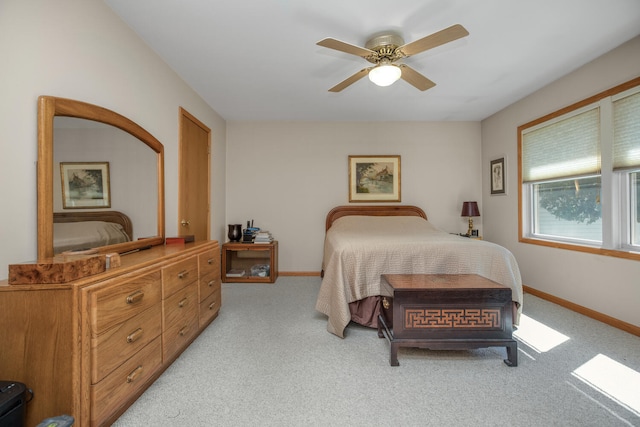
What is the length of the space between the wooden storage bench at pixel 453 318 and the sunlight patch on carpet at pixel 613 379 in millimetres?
396

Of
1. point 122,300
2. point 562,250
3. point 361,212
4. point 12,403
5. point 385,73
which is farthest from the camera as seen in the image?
point 361,212

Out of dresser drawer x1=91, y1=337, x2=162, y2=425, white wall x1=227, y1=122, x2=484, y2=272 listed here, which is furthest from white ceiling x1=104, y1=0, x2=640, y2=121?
dresser drawer x1=91, y1=337, x2=162, y2=425

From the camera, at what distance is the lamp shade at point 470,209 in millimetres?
4078

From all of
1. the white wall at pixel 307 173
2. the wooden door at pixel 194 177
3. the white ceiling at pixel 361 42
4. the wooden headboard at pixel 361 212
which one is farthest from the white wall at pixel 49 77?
the wooden headboard at pixel 361 212

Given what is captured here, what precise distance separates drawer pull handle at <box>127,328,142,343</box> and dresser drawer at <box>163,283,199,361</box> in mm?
235

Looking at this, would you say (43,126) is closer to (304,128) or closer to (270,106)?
(270,106)

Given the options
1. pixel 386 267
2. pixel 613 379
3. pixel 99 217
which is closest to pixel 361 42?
pixel 386 267

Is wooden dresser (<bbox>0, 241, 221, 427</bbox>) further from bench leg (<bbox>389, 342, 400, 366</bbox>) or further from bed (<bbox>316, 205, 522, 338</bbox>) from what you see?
bench leg (<bbox>389, 342, 400, 366</bbox>)

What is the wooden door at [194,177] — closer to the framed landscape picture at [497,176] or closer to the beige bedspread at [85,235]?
the beige bedspread at [85,235]

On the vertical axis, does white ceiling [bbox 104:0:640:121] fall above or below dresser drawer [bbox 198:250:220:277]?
above

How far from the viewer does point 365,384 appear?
5.26 ft

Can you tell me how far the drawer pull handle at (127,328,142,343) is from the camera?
1.37m

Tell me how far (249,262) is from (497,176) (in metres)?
4.01

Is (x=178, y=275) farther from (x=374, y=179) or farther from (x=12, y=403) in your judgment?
(x=374, y=179)
